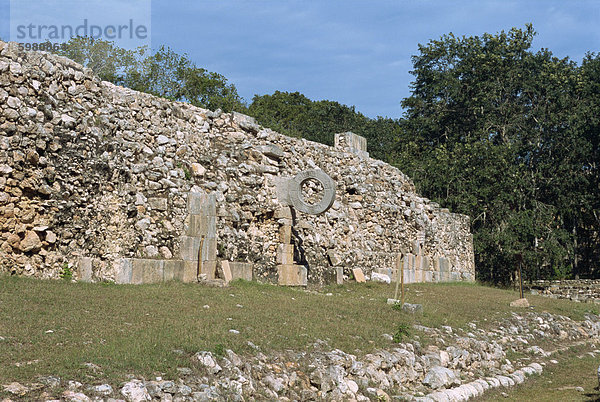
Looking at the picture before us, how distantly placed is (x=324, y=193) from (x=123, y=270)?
651cm

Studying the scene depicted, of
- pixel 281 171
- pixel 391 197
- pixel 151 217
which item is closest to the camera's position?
pixel 151 217

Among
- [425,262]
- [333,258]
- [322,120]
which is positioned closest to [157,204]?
[333,258]

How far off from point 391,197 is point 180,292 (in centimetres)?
1342

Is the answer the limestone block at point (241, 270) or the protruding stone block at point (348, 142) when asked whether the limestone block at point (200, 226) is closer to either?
the limestone block at point (241, 270)

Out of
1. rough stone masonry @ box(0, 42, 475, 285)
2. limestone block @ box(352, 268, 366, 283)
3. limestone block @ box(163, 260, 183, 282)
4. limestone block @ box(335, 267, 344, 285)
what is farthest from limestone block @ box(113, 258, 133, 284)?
limestone block @ box(352, 268, 366, 283)

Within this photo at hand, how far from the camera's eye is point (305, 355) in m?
8.41

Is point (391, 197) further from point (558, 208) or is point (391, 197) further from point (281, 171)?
point (558, 208)

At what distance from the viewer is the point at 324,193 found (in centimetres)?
1695

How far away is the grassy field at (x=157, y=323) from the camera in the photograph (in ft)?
22.0

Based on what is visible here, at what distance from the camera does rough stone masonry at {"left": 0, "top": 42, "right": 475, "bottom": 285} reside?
1168cm

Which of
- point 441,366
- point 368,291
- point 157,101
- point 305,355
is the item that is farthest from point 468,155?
point 305,355

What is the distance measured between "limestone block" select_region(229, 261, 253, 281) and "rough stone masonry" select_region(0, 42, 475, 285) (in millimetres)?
45

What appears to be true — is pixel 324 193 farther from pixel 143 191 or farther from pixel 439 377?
pixel 439 377

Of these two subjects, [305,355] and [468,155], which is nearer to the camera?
[305,355]
